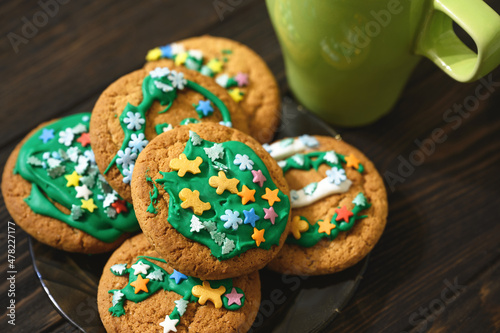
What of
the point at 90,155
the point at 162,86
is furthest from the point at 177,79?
the point at 90,155

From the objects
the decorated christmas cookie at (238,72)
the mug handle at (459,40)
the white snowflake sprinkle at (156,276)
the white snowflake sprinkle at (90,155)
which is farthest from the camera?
the decorated christmas cookie at (238,72)

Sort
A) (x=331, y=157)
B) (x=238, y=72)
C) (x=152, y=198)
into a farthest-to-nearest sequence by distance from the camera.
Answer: (x=238, y=72) < (x=331, y=157) < (x=152, y=198)

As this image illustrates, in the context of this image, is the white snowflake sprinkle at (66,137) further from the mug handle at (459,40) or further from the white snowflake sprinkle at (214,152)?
the mug handle at (459,40)

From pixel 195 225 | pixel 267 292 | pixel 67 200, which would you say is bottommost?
pixel 267 292

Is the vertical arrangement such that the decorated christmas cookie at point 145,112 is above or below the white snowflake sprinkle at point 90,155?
above

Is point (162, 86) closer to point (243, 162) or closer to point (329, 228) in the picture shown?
point (243, 162)

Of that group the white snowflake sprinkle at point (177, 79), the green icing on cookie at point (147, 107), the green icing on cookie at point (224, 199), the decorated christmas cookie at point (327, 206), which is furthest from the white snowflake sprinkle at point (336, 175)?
the white snowflake sprinkle at point (177, 79)
